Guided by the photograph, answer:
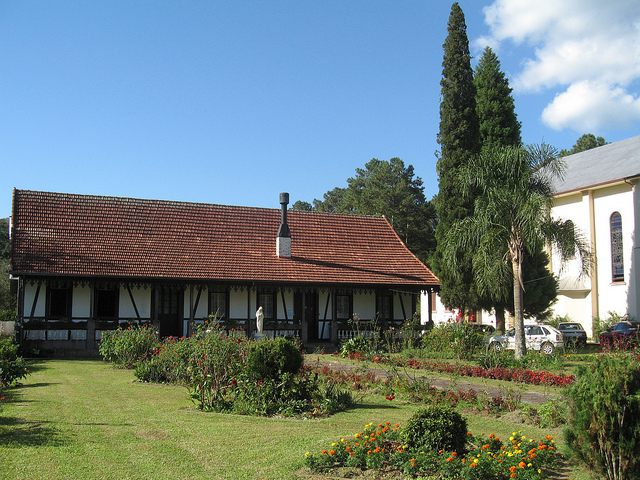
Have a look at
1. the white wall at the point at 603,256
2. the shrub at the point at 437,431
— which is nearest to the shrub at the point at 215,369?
the shrub at the point at 437,431

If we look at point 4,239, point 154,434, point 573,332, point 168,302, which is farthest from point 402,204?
point 154,434

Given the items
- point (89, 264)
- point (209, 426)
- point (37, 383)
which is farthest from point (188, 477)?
point (89, 264)

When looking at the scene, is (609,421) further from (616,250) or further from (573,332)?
(616,250)

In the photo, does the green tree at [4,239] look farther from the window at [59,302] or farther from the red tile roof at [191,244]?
the window at [59,302]

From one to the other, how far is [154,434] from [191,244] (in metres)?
17.1

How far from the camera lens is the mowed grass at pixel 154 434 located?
21.2 feet

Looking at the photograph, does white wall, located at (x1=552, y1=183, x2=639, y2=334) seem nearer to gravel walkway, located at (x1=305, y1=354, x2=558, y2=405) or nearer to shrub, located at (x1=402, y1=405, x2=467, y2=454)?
gravel walkway, located at (x1=305, y1=354, x2=558, y2=405)

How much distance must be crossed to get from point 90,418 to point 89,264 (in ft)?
44.7

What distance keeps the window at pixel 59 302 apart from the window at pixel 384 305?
13115mm

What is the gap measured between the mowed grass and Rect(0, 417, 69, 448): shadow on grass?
13 mm

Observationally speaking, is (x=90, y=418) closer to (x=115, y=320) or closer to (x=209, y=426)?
(x=209, y=426)

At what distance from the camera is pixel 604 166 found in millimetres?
37625

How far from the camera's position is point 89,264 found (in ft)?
71.1

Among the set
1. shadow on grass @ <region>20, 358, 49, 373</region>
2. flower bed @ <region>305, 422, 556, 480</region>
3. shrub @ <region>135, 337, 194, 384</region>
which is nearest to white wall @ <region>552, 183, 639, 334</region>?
shrub @ <region>135, 337, 194, 384</region>
